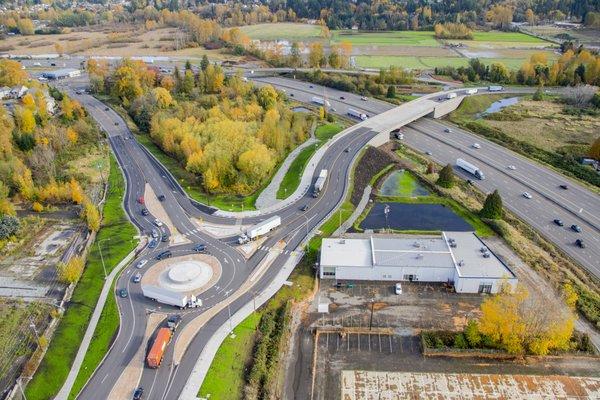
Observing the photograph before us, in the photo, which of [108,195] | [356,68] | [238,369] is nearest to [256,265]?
[238,369]

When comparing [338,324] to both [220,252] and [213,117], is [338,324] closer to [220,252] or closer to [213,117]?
[220,252]

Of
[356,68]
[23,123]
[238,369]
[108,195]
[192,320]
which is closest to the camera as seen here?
[238,369]

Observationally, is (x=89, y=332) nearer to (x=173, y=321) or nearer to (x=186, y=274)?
(x=173, y=321)

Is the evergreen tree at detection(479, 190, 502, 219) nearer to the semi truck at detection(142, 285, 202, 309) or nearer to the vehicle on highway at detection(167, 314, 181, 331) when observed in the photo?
the semi truck at detection(142, 285, 202, 309)

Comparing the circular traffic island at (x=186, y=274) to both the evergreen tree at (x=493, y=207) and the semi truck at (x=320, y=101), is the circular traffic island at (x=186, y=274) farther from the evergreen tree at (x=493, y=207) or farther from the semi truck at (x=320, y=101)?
the semi truck at (x=320, y=101)

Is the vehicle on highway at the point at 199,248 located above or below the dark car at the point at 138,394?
above

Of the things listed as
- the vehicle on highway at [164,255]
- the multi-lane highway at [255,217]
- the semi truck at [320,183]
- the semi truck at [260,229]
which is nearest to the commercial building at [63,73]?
the multi-lane highway at [255,217]
